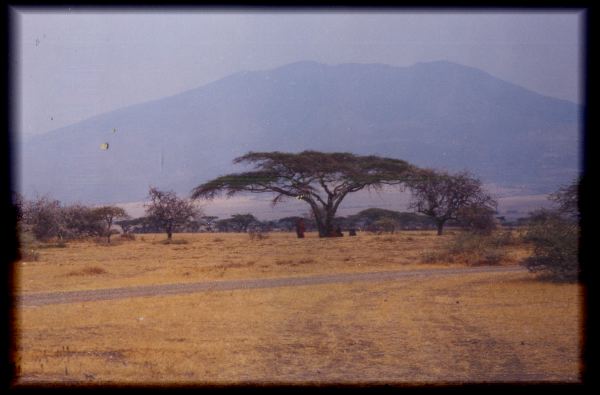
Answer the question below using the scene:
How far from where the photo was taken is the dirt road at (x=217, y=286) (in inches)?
609

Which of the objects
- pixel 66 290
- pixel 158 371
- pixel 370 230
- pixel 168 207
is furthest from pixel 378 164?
pixel 158 371

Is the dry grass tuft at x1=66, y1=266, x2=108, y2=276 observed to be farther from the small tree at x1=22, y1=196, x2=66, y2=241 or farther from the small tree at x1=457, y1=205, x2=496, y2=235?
the small tree at x1=457, y1=205, x2=496, y2=235

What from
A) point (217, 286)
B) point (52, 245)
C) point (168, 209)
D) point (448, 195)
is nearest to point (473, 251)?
point (217, 286)

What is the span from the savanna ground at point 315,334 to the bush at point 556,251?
19.3 inches

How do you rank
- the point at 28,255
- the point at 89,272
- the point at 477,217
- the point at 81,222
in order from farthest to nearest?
1. the point at 81,222
2. the point at 477,217
3. the point at 28,255
4. the point at 89,272

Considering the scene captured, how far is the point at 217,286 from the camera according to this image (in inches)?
706

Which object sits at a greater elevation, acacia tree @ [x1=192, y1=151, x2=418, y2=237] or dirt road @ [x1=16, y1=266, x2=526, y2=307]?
acacia tree @ [x1=192, y1=151, x2=418, y2=237]

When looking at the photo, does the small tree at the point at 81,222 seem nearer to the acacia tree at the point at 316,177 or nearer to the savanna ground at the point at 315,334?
the acacia tree at the point at 316,177

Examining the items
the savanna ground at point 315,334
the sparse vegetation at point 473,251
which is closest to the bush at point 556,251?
the savanna ground at point 315,334

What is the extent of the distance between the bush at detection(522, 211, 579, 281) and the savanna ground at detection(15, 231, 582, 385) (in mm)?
490

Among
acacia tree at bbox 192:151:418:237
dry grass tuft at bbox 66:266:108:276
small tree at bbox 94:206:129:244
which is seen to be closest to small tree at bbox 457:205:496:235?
acacia tree at bbox 192:151:418:237

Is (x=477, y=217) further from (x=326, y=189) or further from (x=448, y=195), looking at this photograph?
(x=326, y=189)

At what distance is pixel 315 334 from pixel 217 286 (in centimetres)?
778

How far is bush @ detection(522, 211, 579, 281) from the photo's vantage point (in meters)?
17.0
